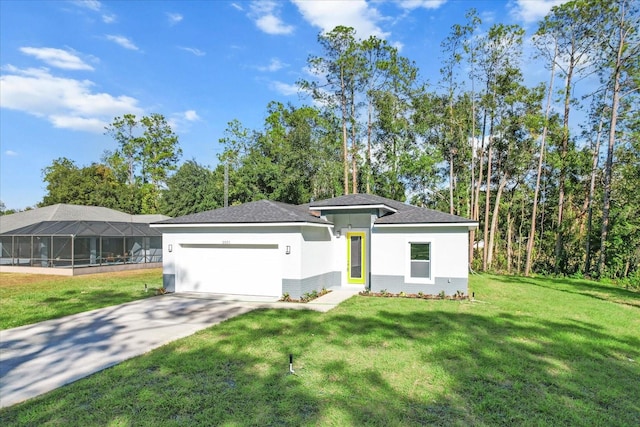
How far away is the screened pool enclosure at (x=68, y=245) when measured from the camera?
65.2ft

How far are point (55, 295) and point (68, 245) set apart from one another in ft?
30.7

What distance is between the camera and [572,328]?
816 centimetres

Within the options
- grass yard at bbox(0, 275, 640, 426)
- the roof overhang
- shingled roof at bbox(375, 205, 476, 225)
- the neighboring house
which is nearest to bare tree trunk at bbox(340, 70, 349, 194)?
shingled roof at bbox(375, 205, 476, 225)

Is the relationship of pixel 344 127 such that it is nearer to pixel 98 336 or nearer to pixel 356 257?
pixel 356 257

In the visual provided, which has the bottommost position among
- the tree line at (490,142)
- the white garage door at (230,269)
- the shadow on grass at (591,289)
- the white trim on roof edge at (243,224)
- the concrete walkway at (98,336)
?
the shadow on grass at (591,289)

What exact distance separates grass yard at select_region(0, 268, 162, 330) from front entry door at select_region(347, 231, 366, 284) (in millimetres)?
7466

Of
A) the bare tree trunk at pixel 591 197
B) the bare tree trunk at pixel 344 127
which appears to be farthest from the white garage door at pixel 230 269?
the bare tree trunk at pixel 591 197

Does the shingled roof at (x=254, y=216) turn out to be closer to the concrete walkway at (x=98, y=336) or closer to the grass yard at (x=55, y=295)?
the concrete walkway at (x=98, y=336)

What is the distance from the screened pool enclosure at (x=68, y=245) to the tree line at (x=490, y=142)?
779cm

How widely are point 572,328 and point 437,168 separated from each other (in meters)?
20.5

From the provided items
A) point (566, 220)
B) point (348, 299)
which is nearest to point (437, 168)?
point (566, 220)

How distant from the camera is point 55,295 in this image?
12.4 m

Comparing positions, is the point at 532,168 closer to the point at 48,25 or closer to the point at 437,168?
the point at 437,168

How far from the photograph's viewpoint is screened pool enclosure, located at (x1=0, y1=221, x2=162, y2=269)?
1986 cm
